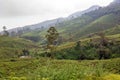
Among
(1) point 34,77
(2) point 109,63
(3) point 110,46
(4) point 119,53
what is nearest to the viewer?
(1) point 34,77

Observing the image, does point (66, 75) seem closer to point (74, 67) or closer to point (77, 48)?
point (74, 67)

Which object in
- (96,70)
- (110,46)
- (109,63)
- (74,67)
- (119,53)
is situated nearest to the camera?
(74,67)

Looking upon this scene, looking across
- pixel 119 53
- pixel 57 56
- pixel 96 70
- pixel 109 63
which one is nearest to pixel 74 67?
pixel 96 70

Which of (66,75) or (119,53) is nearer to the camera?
(66,75)

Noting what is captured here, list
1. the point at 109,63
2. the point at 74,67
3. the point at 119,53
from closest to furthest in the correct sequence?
1. the point at 74,67
2. the point at 109,63
3. the point at 119,53

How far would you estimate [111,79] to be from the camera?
40344 millimetres

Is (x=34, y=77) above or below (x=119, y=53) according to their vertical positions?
above

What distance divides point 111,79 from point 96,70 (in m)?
2.58

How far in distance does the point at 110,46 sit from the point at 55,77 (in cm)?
15670

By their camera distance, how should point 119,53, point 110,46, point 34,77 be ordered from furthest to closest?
point 110,46, point 119,53, point 34,77

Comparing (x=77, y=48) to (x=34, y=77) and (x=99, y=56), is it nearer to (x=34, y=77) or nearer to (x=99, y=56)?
(x=99, y=56)

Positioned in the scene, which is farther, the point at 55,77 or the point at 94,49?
the point at 94,49

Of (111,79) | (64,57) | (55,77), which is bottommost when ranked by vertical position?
(64,57)

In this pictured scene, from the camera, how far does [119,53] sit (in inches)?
6722
